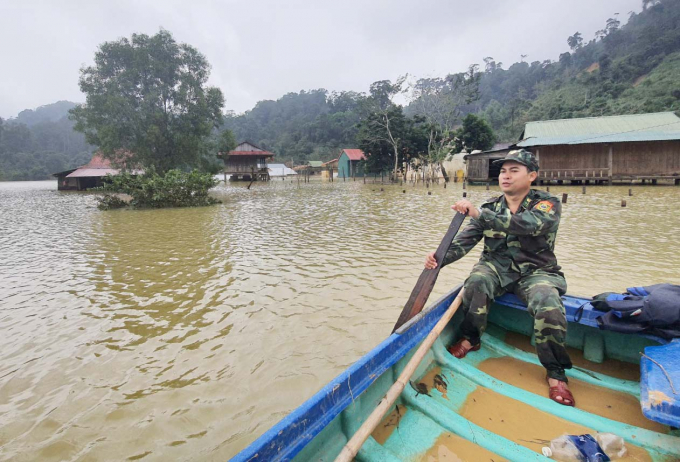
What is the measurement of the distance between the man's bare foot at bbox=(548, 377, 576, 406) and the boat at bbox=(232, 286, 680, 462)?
0.06 meters

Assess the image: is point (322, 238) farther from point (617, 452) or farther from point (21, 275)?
point (617, 452)

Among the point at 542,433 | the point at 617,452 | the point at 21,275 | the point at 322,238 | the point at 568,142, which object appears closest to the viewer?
the point at 617,452

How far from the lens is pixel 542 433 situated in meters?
2.10

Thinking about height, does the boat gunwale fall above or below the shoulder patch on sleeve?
below

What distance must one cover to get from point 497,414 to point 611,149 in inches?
1064

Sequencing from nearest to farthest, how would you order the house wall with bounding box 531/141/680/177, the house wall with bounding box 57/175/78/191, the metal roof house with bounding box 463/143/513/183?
1. the house wall with bounding box 531/141/680/177
2. the metal roof house with bounding box 463/143/513/183
3. the house wall with bounding box 57/175/78/191

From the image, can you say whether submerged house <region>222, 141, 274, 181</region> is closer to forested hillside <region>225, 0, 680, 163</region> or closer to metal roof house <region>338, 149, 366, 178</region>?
metal roof house <region>338, 149, 366, 178</region>

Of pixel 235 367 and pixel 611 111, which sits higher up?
pixel 611 111

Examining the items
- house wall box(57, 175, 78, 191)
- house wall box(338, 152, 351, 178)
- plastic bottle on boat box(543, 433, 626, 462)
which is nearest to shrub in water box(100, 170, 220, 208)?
plastic bottle on boat box(543, 433, 626, 462)

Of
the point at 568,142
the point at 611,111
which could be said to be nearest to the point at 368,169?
the point at 568,142

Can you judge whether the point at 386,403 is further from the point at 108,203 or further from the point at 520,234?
the point at 108,203

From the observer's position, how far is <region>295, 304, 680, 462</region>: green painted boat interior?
6.24ft

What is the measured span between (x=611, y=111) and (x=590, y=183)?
18865mm

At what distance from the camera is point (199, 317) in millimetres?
4684
